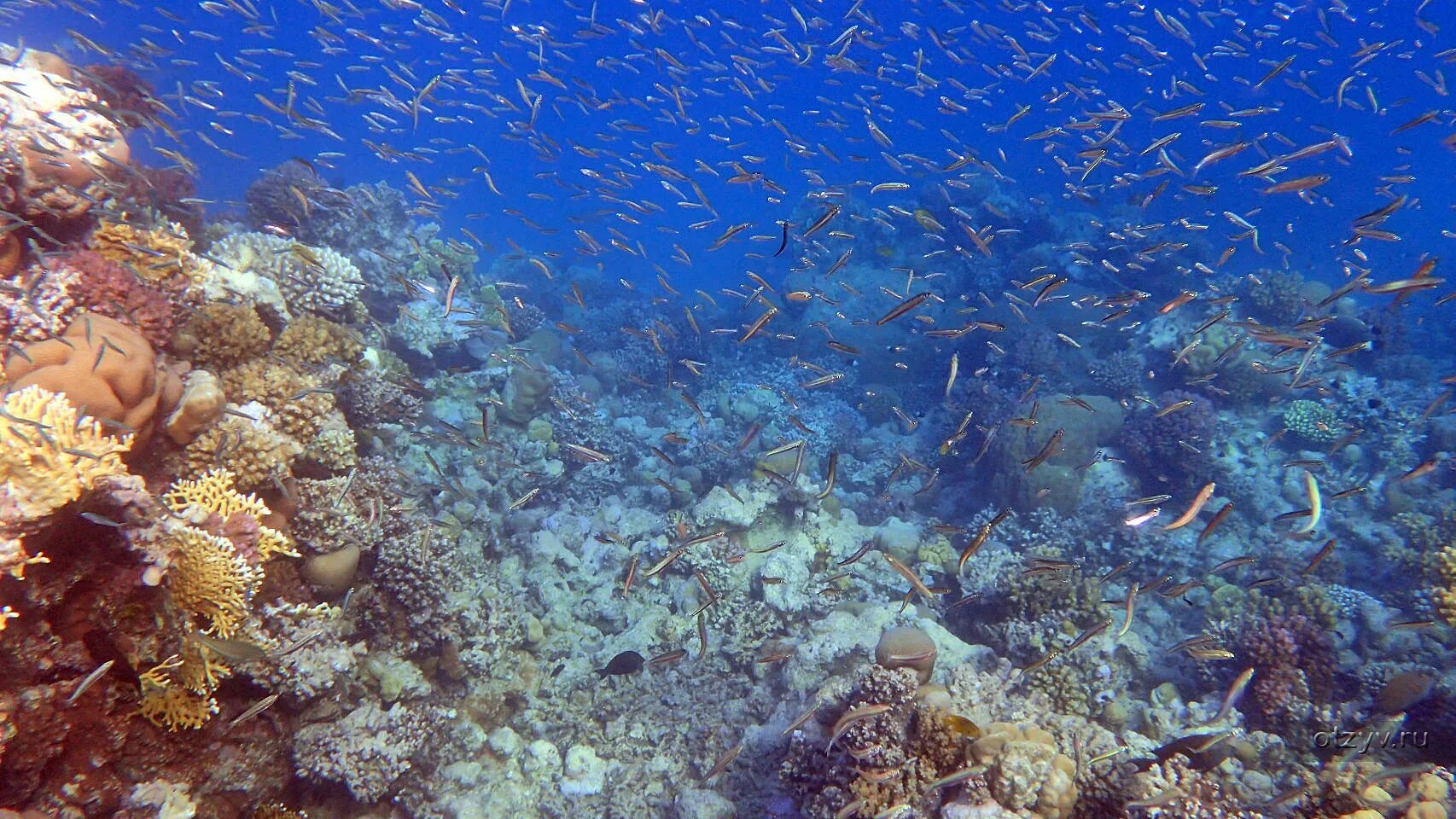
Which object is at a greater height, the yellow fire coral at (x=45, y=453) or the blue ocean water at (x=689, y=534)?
the yellow fire coral at (x=45, y=453)

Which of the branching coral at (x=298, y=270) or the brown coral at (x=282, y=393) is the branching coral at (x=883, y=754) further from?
the branching coral at (x=298, y=270)

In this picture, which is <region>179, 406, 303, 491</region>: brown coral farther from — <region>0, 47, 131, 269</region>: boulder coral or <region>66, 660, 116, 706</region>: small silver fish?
<region>0, 47, 131, 269</region>: boulder coral

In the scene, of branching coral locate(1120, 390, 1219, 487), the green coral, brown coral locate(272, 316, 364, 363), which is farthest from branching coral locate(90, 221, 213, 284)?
the green coral

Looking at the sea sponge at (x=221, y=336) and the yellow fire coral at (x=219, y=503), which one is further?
the sea sponge at (x=221, y=336)

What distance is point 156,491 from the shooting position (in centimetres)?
468

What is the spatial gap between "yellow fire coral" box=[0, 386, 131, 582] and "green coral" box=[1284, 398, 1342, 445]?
1782cm

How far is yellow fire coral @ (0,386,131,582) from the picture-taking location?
3305 mm

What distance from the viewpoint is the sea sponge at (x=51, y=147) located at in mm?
5512

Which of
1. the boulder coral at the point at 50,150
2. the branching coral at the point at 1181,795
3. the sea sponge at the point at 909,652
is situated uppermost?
the boulder coral at the point at 50,150

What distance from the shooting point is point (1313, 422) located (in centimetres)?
1208

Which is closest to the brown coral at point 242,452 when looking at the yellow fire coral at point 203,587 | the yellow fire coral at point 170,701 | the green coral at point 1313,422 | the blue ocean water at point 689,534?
the blue ocean water at point 689,534

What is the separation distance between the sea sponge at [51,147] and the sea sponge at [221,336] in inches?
65.1

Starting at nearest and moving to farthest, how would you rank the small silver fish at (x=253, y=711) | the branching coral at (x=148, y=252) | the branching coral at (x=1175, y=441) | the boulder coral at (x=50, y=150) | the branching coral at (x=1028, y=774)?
the small silver fish at (x=253, y=711)
the branching coral at (x=1028, y=774)
the boulder coral at (x=50, y=150)
the branching coral at (x=148, y=252)
the branching coral at (x=1175, y=441)

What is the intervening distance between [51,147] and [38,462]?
4546 mm
